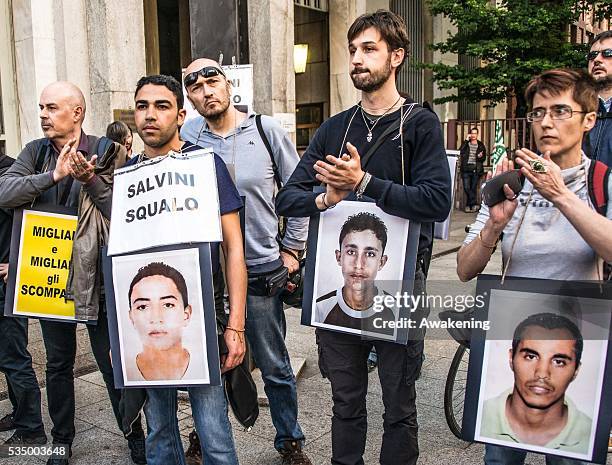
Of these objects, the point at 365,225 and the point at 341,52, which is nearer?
the point at 365,225

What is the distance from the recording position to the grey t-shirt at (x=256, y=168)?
139 inches

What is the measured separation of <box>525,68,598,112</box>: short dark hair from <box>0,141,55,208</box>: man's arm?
7.99 feet

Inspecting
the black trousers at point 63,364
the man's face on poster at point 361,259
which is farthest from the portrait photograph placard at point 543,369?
the black trousers at point 63,364

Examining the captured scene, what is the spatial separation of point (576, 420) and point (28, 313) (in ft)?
9.25

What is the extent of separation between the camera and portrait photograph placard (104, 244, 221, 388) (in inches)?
101

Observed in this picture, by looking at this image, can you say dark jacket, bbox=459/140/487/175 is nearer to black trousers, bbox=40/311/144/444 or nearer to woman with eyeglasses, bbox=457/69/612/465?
black trousers, bbox=40/311/144/444

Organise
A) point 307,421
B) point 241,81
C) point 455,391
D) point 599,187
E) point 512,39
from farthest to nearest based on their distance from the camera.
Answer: point 512,39 < point 241,81 < point 307,421 < point 455,391 < point 599,187

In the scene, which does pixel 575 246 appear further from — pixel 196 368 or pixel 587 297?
pixel 196 368

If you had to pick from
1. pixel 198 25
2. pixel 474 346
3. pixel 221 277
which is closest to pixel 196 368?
pixel 221 277

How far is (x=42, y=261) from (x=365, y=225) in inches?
75.3

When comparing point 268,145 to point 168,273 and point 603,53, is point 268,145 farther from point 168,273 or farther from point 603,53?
point 603,53

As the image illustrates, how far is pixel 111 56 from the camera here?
8211 millimetres

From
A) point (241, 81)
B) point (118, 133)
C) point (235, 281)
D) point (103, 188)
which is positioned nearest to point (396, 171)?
point (235, 281)

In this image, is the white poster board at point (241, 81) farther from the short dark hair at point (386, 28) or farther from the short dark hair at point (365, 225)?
the short dark hair at point (365, 225)
